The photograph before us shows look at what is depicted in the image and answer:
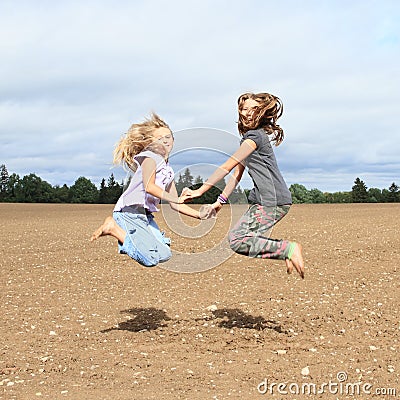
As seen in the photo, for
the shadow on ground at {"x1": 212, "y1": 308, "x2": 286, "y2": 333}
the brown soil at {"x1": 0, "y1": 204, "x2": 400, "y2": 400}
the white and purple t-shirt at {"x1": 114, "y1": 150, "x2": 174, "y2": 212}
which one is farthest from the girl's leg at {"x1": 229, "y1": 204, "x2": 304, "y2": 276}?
the shadow on ground at {"x1": 212, "y1": 308, "x2": 286, "y2": 333}

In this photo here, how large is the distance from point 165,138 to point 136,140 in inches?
13.7

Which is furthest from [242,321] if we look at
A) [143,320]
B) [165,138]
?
[165,138]

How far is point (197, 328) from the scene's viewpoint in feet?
25.0

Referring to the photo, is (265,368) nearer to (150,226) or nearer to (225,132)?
(150,226)

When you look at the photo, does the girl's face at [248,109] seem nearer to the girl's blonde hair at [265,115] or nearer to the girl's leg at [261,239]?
the girl's blonde hair at [265,115]

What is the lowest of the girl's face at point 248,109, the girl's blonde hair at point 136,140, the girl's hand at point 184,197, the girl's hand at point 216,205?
the girl's hand at point 216,205

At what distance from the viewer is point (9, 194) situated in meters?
52.8

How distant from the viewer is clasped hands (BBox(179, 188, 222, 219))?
232 inches

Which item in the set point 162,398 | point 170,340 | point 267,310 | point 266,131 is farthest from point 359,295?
point 162,398

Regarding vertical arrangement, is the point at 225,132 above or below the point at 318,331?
above

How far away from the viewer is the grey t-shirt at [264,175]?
5949 mm

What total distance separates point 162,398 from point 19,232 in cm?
1639

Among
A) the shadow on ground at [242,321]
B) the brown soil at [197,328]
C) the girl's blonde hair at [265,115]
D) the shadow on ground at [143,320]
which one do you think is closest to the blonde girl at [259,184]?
the girl's blonde hair at [265,115]

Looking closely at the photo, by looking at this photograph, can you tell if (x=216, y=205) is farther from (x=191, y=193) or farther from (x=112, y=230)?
(x=112, y=230)
